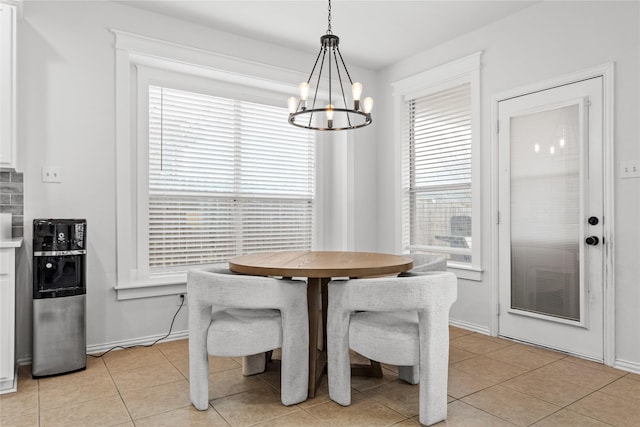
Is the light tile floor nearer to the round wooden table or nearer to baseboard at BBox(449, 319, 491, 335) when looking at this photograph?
the round wooden table

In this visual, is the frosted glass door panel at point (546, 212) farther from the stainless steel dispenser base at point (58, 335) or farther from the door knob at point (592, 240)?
the stainless steel dispenser base at point (58, 335)

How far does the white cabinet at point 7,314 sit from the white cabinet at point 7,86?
0.58 m

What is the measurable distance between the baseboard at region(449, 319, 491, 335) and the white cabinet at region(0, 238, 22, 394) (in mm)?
3482

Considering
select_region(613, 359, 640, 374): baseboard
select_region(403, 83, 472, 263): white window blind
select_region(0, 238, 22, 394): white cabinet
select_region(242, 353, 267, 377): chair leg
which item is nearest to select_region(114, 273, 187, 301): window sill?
select_region(0, 238, 22, 394): white cabinet

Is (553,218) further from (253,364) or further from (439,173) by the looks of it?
(253,364)

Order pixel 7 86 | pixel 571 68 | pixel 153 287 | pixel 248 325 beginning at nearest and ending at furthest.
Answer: pixel 248 325 → pixel 7 86 → pixel 571 68 → pixel 153 287

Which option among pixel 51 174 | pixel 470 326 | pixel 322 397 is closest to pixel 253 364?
pixel 322 397

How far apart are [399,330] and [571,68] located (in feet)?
8.07

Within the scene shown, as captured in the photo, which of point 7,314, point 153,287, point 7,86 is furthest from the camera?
point 153,287

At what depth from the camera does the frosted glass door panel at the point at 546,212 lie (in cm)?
313

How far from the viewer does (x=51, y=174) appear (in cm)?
308

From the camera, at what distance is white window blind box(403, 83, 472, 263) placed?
13.1 ft

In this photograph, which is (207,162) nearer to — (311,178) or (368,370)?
(311,178)

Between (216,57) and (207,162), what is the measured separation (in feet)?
3.13
